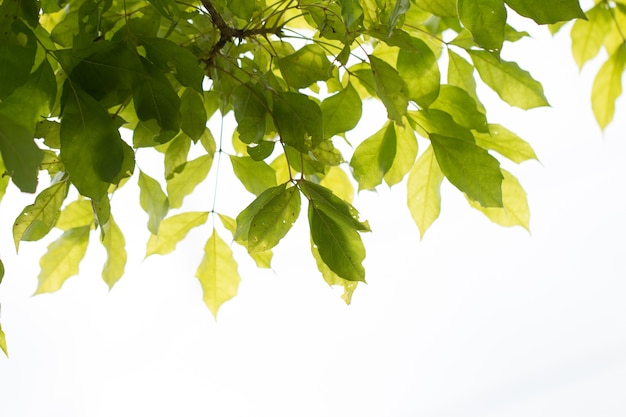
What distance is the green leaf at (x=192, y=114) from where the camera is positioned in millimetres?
447

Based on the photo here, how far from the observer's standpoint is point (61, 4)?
39 centimetres

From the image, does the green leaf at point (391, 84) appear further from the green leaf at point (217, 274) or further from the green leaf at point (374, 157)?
the green leaf at point (217, 274)

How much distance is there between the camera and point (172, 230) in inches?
25.5

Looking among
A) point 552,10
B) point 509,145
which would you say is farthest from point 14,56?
point 509,145

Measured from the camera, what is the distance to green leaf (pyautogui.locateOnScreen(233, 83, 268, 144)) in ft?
1.42

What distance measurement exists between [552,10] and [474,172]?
0.44 feet

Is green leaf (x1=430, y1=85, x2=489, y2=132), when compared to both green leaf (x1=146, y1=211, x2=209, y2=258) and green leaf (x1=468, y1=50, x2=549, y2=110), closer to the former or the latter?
green leaf (x1=468, y1=50, x2=549, y2=110)

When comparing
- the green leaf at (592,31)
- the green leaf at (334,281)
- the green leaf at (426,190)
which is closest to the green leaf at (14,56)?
the green leaf at (334,281)

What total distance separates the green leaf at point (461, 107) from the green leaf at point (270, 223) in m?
0.14

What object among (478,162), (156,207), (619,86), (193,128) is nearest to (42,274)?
(156,207)

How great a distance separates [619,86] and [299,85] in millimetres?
403

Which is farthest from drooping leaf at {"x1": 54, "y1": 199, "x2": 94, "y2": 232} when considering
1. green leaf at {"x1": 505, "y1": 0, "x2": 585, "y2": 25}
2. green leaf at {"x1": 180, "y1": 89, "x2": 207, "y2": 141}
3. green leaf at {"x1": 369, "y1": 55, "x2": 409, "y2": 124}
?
green leaf at {"x1": 505, "y1": 0, "x2": 585, "y2": 25}

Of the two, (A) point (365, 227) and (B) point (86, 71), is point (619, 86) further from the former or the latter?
(B) point (86, 71)

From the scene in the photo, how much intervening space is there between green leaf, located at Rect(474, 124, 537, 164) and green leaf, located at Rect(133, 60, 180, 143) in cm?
28
